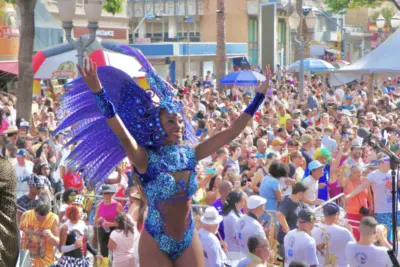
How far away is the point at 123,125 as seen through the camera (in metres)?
4.77

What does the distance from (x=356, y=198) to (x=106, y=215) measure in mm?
3180

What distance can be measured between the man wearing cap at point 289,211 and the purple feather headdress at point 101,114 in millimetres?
3452

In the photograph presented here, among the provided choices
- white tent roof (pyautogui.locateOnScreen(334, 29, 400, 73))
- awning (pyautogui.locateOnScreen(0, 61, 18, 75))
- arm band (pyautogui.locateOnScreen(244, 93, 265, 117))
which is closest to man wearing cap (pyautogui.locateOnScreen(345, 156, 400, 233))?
arm band (pyautogui.locateOnScreen(244, 93, 265, 117))

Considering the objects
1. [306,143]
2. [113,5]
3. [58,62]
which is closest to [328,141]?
[306,143]

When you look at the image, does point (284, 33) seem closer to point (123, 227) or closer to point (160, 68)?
point (160, 68)

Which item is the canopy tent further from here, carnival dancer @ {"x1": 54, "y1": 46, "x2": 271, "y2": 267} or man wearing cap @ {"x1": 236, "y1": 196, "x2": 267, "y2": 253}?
carnival dancer @ {"x1": 54, "y1": 46, "x2": 271, "y2": 267}

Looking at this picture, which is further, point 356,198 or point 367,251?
point 356,198

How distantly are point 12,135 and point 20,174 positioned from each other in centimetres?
215

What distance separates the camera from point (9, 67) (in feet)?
94.0

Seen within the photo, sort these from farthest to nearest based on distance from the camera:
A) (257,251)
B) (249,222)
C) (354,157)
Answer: (354,157)
(249,222)
(257,251)

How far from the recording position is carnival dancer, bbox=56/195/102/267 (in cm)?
805

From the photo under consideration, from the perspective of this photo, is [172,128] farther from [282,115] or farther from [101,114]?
[282,115]

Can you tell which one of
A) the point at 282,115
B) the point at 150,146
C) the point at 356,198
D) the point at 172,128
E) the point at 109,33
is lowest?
the point at 356,198

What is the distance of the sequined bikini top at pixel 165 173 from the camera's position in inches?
195
